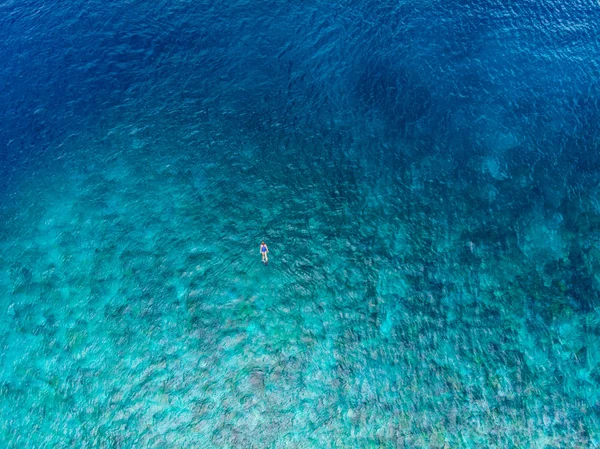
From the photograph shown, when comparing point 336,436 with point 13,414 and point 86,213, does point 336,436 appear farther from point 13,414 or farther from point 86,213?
point 86,213

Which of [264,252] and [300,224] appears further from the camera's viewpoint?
[300,224]

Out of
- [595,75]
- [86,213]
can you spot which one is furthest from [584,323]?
[86,213]

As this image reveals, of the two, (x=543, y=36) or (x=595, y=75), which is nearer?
(x=595, y=75)

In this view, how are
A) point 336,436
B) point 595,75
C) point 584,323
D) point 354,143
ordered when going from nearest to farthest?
1. point 336,436
2. point 584,323
3. point 354,143
4. point 595,75

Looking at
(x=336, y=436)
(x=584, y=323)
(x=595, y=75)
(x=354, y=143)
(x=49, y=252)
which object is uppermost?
(x=595, y=75)

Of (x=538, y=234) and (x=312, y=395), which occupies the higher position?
(x=538, y=234)

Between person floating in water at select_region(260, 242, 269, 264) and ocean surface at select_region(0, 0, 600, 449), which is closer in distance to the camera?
ocean surface at select_region(0, 0, 600, 449)

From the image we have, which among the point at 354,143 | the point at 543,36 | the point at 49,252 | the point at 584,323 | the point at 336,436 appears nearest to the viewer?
the point at 336,436

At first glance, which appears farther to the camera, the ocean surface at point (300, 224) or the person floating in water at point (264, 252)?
the person floating in water at point (264, 252)
